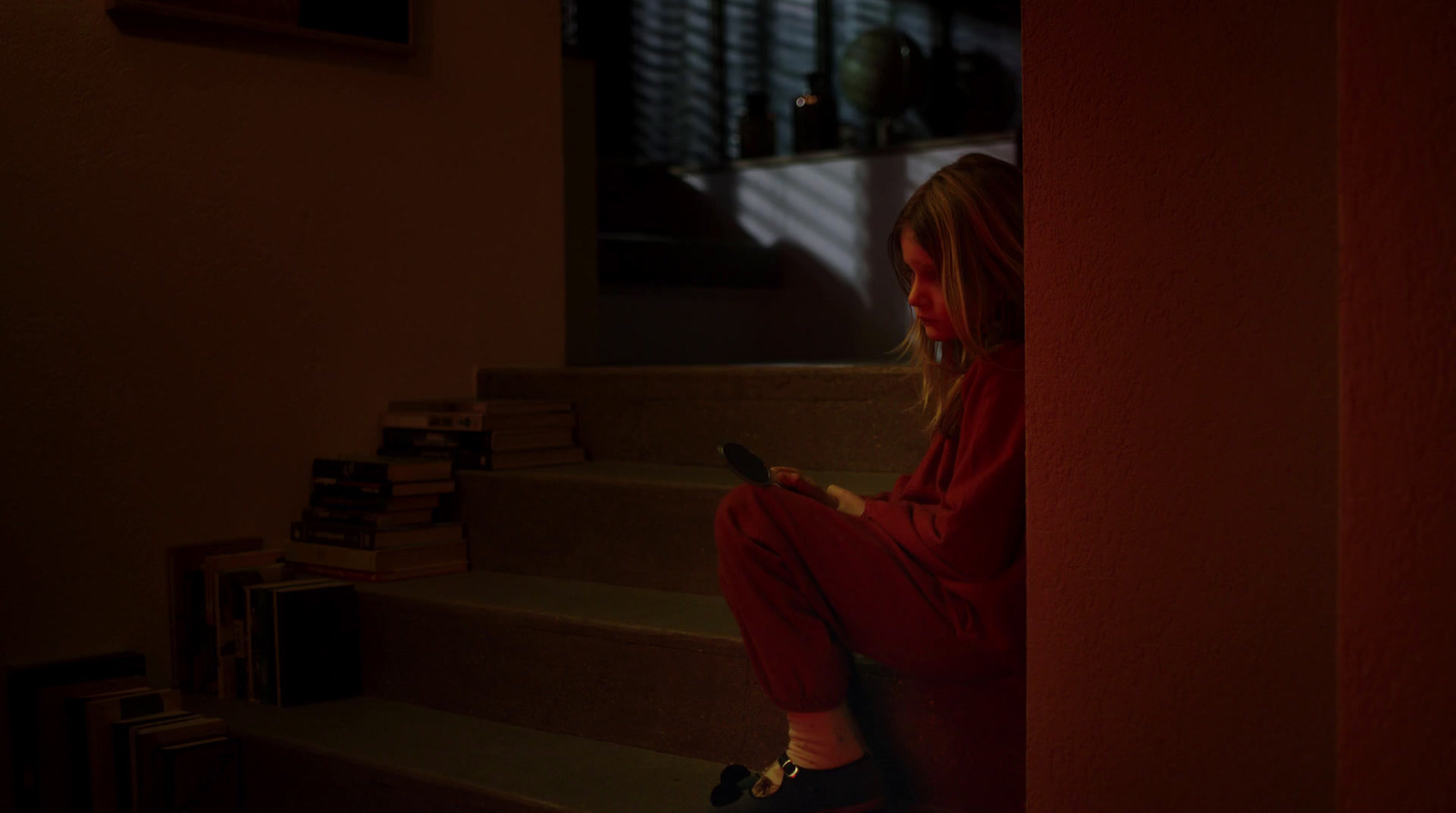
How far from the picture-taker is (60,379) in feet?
7.31

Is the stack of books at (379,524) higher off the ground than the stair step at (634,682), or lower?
higher

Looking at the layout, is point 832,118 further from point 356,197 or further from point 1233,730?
point 1233,730

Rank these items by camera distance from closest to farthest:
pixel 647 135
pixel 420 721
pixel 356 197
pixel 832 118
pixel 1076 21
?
1. pixel 1076 21
2. pixel 420 721
3. pixel 356 197
4. pixel 832 118
5. pixel 647 135

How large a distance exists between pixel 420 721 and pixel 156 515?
2.29 feet

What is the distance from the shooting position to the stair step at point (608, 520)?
6.84 ft

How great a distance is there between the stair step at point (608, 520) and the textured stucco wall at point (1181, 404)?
0.74 metres

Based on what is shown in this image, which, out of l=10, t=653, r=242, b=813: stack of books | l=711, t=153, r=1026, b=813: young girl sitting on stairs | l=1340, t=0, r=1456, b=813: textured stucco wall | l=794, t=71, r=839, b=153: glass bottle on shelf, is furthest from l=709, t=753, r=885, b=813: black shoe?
l=794, t=71, r=839, b=153: glass bottle on shelf

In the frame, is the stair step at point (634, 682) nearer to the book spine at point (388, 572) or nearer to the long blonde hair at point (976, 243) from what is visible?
the book spine at point (388, 572)

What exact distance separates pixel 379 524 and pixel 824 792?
3.83 ft

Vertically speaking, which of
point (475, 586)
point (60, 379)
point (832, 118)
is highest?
point (832, 118)

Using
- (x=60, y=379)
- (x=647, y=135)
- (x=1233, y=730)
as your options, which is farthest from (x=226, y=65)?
(x=647, y=135)

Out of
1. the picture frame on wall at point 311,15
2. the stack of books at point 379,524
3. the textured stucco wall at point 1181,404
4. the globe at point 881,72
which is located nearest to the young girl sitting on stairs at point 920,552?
the textured stucco wall at point 1181,404

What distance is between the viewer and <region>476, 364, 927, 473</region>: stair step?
2123 mm

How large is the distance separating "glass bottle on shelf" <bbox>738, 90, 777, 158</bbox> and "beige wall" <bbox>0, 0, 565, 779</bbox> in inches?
→ 90.8
